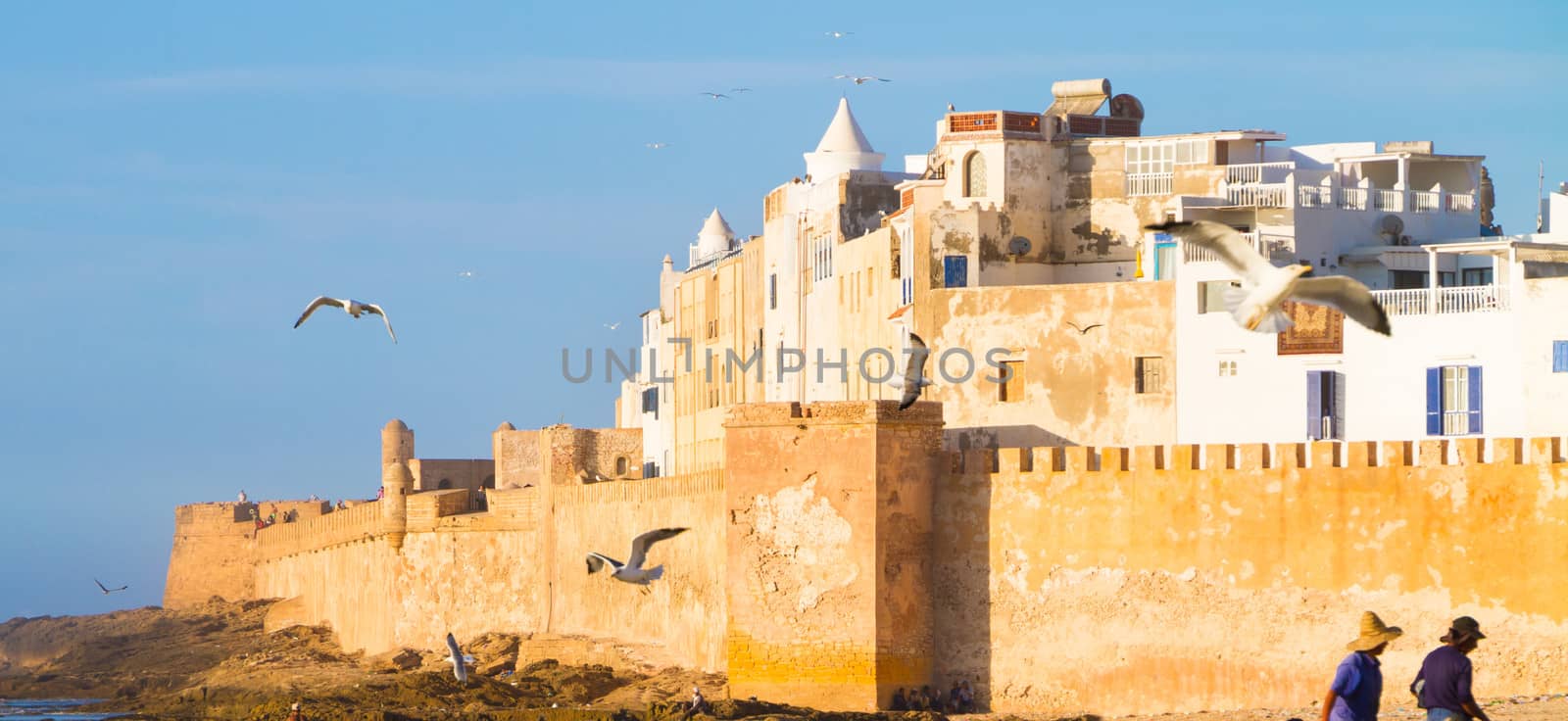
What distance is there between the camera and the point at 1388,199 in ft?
136

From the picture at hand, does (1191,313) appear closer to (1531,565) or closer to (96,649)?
(1531,565)

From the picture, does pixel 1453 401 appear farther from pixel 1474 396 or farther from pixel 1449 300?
pixel 1449 300

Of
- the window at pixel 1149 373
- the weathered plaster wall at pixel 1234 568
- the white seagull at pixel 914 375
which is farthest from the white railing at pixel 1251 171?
the white seagull at pixel 914 375

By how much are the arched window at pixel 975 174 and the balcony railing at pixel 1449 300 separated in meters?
7.46

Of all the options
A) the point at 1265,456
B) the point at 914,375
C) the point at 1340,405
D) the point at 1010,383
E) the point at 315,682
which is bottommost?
the point at 315,682

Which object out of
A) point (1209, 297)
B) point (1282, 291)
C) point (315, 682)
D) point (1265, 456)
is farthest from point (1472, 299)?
point (315, 682)

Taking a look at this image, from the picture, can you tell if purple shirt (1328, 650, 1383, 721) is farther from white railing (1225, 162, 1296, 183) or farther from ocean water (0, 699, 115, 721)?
ocean water (0, 699, 115, 721)

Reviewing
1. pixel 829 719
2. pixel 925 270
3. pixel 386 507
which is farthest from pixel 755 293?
pixel 829 719

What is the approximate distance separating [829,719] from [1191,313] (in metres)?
8.20

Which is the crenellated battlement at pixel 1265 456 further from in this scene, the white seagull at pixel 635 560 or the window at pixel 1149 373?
the white seagull at pixel 635 560

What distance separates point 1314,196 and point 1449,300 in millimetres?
5364

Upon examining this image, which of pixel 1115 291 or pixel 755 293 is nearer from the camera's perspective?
pixel 1115 291

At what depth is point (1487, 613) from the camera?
3228 centimetres

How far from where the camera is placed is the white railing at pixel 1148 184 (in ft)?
137
